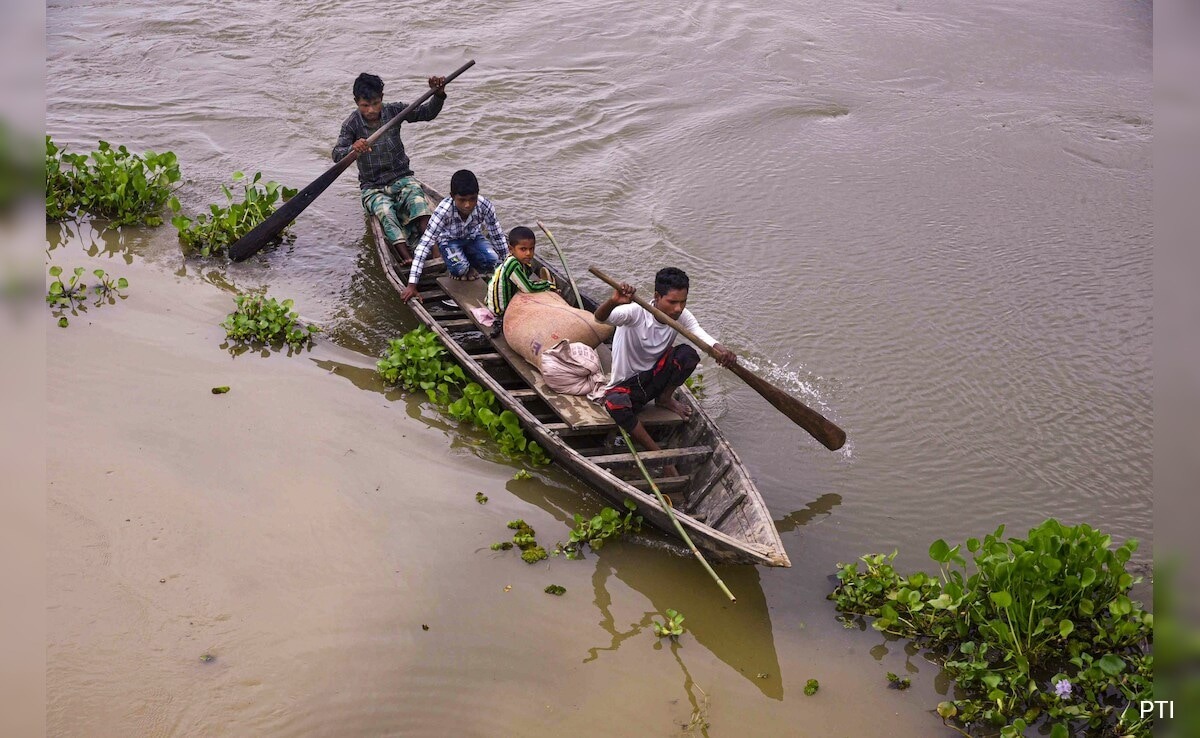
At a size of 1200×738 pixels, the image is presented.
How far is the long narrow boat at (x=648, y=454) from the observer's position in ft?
15.8

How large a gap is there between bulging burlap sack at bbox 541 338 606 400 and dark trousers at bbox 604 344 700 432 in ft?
0.96

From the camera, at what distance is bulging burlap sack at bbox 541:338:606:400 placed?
5883mm

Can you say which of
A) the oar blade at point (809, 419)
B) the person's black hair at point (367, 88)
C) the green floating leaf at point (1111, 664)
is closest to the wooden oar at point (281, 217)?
the person's black hair at point (367, 88)

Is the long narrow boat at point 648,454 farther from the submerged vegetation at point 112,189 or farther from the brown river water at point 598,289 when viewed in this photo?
the submerged vegetation at point 112,189

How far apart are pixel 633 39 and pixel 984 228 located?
591 cm

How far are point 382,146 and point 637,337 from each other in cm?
357

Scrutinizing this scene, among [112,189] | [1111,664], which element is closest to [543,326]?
[1111,664]

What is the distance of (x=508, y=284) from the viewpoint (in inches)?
253

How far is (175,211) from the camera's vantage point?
330 inches

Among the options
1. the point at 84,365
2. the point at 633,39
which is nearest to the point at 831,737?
the point at 84,365

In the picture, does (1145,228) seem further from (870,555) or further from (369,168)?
(369,168)

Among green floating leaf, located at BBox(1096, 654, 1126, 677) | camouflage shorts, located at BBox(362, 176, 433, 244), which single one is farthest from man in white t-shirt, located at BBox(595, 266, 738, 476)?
camouflage shorts, located at BBox(362, 176, 433, 244)

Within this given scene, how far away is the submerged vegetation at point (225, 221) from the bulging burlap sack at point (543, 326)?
3.04 metres

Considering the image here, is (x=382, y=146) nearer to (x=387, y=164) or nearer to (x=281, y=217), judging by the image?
(x=387, y=164)
